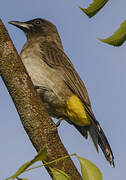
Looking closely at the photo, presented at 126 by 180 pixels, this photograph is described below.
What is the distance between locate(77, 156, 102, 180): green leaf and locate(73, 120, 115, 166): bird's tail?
138 inches

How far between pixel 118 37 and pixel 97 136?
4137mm

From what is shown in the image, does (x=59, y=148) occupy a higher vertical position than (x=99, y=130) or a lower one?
higher

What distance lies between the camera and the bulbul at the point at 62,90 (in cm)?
551

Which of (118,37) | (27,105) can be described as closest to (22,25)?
(27,105)

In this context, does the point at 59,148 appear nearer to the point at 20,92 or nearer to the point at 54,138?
the point at 54,138

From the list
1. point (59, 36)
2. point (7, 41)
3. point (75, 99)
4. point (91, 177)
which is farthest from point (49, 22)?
point (91, 177)

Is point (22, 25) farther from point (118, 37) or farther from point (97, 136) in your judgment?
point (118, 37)

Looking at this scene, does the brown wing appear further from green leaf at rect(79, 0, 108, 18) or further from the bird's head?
green leaf at rect(79, 0, 108, 18)

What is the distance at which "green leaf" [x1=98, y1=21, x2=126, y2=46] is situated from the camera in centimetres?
160

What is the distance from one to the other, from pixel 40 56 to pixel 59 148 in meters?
3.03

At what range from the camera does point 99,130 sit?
5602 millimetres

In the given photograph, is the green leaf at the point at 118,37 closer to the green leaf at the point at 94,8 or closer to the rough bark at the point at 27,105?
the green leaf at the point at 94,8

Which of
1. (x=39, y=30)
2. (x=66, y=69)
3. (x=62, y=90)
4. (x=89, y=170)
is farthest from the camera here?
(x=39, y=30)

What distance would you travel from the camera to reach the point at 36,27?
24.2 feet
